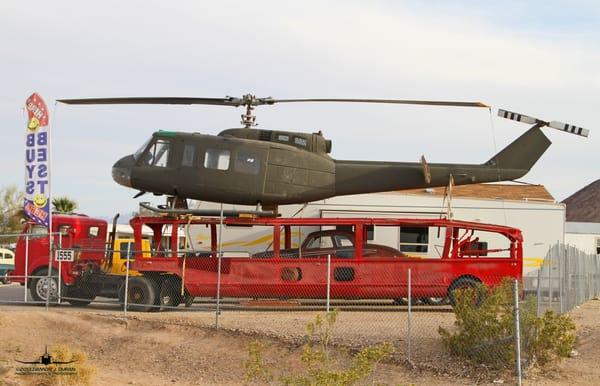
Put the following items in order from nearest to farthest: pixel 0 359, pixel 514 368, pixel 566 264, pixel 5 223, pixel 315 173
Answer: pixel 514 368
pixel 0 359
pixel 566 264
pixel 315 173
pixel 5 223

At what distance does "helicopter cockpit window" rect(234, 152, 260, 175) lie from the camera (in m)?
19.6

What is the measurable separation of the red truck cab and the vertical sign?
69cm

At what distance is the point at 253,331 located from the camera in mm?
15930

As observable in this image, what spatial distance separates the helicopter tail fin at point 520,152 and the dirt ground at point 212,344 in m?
4.23

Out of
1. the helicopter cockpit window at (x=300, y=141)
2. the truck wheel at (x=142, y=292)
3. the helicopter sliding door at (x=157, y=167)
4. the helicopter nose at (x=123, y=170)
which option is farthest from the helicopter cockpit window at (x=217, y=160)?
the truck wheel at (x=142, y=292)

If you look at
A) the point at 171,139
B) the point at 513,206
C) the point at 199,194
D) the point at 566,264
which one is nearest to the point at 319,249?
the point at 199,194

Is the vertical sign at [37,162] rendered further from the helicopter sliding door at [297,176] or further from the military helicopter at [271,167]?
the helicopter sliding door at [297,176]

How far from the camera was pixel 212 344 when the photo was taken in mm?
15734

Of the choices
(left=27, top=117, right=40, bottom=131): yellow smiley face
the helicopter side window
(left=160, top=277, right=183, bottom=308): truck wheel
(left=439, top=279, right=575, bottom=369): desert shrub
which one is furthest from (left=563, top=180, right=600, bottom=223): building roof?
(left=439, top=279, right=575, bottom=369): desert shrub

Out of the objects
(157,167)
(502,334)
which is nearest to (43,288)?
(157,167)

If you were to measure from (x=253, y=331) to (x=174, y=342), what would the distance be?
1539 millimetres

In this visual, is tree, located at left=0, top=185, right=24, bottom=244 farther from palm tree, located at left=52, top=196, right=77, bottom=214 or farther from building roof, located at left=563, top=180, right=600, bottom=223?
building roof, located at left=563, top=180, right=600, bottom=223

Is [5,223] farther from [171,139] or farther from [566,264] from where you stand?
[566,264]

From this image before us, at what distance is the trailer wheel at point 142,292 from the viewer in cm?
1914
